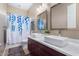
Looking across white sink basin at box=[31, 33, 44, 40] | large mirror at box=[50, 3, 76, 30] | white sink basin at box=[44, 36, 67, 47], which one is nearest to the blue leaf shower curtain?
white sink basin at box=[31, 33, 44, 40]

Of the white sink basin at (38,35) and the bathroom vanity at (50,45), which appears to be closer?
the bathroom vanity at (50,45)

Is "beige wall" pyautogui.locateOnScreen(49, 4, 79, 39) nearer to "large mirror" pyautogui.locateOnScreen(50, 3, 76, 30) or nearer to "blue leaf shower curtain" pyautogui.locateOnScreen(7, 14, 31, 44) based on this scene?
"large mirror" pyautogui.locateOnScreen(50, 3, 76, 30)

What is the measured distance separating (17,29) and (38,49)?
44 centimetres

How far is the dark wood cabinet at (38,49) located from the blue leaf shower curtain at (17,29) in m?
0.12

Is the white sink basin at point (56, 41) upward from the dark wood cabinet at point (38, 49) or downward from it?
upward

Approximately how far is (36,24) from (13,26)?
0.34 meters

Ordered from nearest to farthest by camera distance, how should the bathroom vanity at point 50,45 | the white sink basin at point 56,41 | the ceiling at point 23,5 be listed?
the bathroom vanity at point 50,45
the white sink basin at point 56,41
the ceiling at point 23,5

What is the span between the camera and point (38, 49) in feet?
5.27

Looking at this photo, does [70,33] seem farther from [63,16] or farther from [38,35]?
[38,35]

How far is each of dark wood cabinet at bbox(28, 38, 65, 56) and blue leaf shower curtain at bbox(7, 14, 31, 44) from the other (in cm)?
12

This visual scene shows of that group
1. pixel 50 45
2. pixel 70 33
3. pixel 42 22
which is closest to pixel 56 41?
pixel 50 45

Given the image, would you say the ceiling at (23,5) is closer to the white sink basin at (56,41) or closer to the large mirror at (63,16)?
the large mirror at (63,16)

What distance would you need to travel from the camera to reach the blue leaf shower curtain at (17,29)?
1.63m

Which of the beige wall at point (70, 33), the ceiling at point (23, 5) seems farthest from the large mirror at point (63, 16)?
the ceiling at point (23, 5)
